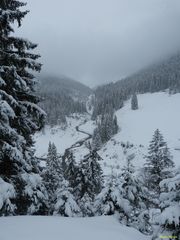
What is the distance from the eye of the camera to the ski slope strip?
68963 millimetres

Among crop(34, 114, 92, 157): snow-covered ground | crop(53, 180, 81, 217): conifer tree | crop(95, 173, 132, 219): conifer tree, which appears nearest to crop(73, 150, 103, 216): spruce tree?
crop(53, 180, 81, 217): conifer tree

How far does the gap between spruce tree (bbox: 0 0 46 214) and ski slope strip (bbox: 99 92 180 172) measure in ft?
138

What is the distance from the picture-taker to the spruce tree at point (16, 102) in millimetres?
7707

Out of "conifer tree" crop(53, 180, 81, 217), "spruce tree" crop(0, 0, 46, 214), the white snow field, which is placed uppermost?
"spruce tree" crop(0, 0, 46, 214)

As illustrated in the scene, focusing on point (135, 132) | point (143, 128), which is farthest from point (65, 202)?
point (143, 128)

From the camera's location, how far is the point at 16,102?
25.2 ft

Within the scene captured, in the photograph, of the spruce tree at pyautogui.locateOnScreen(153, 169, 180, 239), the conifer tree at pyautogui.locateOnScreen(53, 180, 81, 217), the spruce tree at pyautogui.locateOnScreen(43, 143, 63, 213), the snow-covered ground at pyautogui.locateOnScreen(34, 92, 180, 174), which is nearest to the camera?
the spruce tree at pyautogui.locateOnScreen(153, 169, 180, 239)

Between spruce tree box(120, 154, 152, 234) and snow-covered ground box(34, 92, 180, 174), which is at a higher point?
snow-covered ground box(34, 92, 180, 174)

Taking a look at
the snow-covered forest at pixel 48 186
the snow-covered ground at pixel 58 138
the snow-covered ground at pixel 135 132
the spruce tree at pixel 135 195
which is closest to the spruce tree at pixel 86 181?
the snow-covered forest at pixel 48 186

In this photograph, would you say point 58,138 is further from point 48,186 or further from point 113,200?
point 113,200

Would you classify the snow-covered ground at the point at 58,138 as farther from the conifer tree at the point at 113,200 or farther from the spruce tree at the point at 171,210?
the spruce tree at the point at 171,210

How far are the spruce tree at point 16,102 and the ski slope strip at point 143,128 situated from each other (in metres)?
42.1

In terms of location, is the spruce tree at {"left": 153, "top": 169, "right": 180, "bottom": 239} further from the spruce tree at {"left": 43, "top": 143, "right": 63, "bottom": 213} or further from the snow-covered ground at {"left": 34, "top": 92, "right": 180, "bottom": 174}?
the snow-covered ground at {"left": 34, "top": 92, "right": 180, "bottom": 174}

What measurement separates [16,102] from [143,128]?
297 feet
